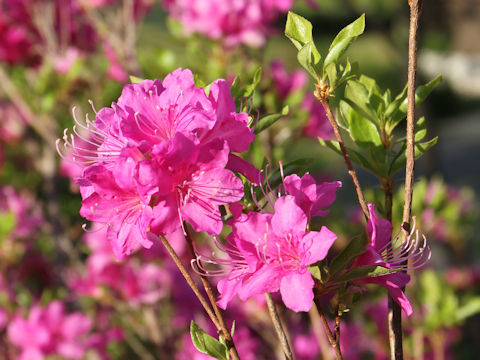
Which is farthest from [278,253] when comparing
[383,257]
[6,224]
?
[6,224]

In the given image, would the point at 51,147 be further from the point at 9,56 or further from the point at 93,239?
the point at 93,239

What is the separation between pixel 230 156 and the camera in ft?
2.49

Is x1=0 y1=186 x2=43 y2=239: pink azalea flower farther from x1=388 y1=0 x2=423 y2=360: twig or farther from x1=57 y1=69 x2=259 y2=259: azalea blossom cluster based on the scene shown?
x1=388 y1=0 x2=423 y2=360: twig

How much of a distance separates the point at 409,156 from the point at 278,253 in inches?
7.8

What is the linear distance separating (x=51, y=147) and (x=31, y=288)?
29.7 inches

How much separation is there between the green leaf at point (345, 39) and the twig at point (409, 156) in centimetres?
6

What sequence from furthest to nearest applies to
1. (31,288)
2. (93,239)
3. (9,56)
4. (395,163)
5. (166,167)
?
(31,288)
(9,56)
(93,239)
(395,163)
(166,167)


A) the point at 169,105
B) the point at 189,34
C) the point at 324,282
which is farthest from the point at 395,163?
the point at 189,34

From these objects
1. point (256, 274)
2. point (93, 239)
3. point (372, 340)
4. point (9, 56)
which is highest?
point (256, 274)

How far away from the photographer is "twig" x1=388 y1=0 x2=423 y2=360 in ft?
2.23

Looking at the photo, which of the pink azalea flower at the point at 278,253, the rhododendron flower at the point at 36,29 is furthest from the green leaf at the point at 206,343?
the rhododendron flower at the point at 36,29

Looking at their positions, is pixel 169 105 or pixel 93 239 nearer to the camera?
pixel 169 105

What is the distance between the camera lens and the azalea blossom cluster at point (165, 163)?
70cm

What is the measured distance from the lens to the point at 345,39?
73 cm
